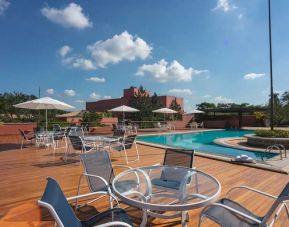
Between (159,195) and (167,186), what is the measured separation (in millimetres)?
146

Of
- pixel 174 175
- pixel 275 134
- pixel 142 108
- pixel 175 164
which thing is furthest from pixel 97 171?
pixel 142 108

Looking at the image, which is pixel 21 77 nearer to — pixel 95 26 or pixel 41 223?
pixel 95 26

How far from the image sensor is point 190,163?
3.29 metres

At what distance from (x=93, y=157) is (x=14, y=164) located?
142 inches

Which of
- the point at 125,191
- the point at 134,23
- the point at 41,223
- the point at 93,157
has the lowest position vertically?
the point at 41,223

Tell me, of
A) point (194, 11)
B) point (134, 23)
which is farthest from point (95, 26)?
point (194, 11)

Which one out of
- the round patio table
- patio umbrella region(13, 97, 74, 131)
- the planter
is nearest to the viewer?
the round patio table

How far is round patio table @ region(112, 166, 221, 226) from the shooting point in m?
2.33

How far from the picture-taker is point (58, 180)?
169 inches

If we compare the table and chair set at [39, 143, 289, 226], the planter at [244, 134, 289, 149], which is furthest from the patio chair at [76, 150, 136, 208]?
the planter at [244, 134, 289, 149]

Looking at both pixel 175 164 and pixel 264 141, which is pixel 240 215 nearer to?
pixel 175 164

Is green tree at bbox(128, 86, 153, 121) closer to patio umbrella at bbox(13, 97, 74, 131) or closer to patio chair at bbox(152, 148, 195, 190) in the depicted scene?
patio umbrella at bbox(13, 97, 74, 131)

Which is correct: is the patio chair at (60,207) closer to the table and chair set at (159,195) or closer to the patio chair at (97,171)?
the table and chair set at (159,195)

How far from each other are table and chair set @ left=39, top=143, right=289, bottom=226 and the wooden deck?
14.5 inches
